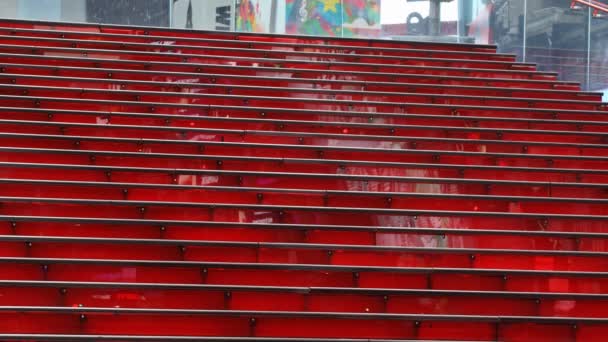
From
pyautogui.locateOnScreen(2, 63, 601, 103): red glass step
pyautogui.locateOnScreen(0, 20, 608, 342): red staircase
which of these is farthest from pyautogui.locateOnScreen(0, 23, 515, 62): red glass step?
pyautogui.locateOnScreen(2, 63, 601, 103): red glass step

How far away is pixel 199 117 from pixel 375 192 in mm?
1350

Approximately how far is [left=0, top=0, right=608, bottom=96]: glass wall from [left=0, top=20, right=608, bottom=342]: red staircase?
150cm

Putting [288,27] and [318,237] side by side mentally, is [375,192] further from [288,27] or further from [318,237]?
[288,27]

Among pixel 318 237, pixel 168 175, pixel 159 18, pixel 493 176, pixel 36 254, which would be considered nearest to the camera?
pixel 36 254

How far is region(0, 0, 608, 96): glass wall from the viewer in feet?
28.9

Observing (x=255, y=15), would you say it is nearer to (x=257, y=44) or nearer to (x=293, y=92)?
(x=257, y=44)

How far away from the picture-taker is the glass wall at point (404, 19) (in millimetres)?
8797

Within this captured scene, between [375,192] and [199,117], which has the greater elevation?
[199,117]

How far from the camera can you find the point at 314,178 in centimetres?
515

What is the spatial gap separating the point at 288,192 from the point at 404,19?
4820mm

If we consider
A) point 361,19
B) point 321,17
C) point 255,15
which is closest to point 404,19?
point 361,19

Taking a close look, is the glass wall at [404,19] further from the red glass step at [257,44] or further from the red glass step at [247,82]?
the red glass step at [247,82]

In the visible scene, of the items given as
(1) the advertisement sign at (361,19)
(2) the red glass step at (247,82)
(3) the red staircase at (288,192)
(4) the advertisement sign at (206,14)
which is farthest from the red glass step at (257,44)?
(1) the advertisement sign at (361,19)

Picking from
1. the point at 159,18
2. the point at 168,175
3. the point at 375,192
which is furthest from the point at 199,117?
the point at 159,18
